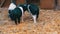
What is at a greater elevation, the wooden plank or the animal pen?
the wooden plank

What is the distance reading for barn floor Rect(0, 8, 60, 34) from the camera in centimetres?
362

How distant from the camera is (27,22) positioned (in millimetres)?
4141

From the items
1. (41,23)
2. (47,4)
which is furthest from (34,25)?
(47,4)

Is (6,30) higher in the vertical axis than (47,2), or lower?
lower

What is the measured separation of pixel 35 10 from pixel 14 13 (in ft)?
1.47

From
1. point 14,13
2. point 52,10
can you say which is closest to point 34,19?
point 14,13

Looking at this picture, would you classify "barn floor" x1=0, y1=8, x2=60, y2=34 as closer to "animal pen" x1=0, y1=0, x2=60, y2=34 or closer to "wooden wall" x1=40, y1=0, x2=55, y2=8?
"animal pen" x1=0, y1=0, x2=60, y2=34

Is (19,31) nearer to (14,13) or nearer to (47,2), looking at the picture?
(14,13)

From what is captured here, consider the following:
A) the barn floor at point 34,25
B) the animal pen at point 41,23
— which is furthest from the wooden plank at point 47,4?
the barn floor at point 34,25

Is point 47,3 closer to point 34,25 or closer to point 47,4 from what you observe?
point 47,4

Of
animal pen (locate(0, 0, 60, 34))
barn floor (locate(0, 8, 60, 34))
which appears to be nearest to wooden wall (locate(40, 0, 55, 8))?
animal pen (locate(0, 0, 60, 34))

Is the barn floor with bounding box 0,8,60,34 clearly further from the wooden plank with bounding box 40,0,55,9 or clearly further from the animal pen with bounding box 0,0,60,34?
the wooden plank with bounding box 40,0,55,9

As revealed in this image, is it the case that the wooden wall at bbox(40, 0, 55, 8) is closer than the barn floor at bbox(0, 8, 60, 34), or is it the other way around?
the barn floor at bbox(0, 8, 60, 34)

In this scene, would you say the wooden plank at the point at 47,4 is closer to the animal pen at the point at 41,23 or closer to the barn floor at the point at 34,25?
the animal pen at the point at 41,23
